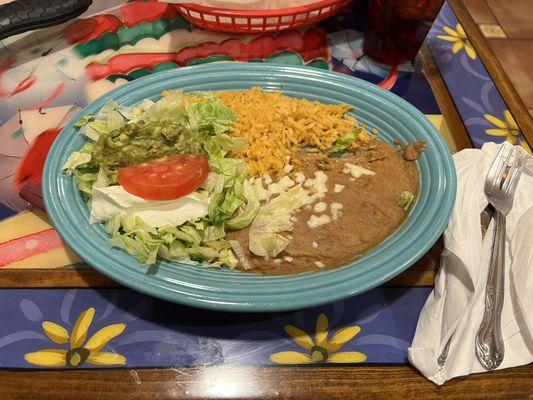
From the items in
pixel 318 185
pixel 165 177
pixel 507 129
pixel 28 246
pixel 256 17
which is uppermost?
pixel 256 17

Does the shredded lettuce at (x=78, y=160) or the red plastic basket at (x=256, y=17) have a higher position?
the red plastic basket at (x=256, y=17)

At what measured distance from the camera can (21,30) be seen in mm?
2080

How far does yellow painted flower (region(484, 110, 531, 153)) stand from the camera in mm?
1988

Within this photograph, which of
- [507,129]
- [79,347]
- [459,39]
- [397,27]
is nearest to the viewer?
[79,347]

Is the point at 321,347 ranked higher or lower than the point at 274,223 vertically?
lower

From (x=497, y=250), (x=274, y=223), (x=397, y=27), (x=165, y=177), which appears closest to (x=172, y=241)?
(x=165, y=177)

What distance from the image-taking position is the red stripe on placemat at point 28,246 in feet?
4.95

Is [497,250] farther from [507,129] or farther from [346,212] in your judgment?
[507,129]

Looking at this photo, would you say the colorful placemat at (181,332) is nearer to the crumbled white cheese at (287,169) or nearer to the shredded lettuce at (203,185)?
the shredded lettuce at (203,185)

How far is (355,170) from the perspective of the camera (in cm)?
165

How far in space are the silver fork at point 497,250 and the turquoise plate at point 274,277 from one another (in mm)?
204

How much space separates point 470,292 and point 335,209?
1.65 ft

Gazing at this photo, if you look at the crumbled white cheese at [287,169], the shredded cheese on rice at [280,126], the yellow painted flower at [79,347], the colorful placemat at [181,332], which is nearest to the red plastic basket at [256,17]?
the shredded cheese on rice at [280,126]

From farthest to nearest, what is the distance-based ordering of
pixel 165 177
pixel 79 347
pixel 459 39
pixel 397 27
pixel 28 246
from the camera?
pixel 459 39 < pixel 397 27 < pixel 28 246 < pixel 165 177 < pixel 79 347
